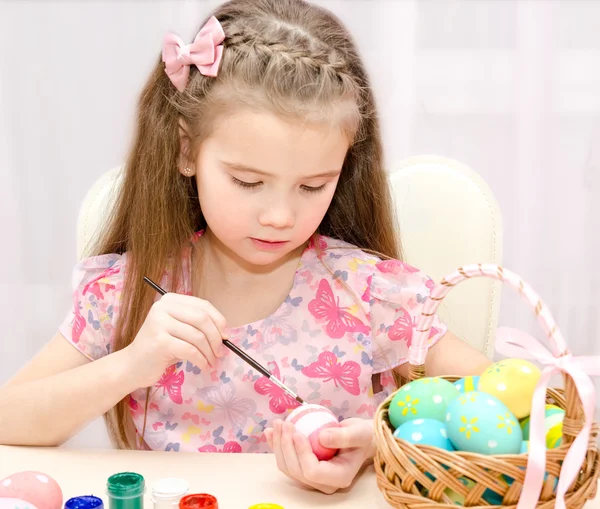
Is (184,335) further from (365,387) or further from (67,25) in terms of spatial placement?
(67,25)

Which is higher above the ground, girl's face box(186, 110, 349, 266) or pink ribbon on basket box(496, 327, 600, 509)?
girl's face box(186, 110, 349, 266)

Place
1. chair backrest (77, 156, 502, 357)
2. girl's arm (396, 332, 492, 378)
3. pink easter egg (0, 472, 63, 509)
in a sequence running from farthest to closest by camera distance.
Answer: chair backrest (77, 156, 502, 357)
girl's arm (396, 332, 492, 378)
pink easter egg (0, 472, 63, 509)

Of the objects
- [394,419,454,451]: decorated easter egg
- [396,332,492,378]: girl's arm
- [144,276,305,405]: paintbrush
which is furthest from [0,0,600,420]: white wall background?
[394,419,454,451]: decorated easter egg

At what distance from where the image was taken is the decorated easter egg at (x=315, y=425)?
2.90ft

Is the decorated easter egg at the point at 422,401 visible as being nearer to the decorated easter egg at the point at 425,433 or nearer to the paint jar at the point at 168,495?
the decorated easter egg at the point at 425,433

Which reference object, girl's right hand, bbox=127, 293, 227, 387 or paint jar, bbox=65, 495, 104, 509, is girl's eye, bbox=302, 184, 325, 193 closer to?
girl's right hand, bbox=127, 293, 227, 387

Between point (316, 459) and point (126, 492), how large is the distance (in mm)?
206

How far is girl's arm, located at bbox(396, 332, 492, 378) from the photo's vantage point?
1149mm

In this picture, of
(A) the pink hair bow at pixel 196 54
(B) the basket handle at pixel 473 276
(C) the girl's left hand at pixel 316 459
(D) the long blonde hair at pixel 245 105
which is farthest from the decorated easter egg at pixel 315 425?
(A) the pink hair bow at pixel 196 54

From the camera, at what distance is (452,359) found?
3.81 feet

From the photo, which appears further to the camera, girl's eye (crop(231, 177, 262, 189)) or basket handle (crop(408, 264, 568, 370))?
girl's eye (crop(231, 177, 262, 189))

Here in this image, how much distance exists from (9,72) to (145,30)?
0.37 metres

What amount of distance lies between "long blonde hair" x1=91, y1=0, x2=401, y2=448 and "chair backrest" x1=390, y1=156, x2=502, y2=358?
60 millimetres

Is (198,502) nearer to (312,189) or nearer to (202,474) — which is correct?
(202,474)
